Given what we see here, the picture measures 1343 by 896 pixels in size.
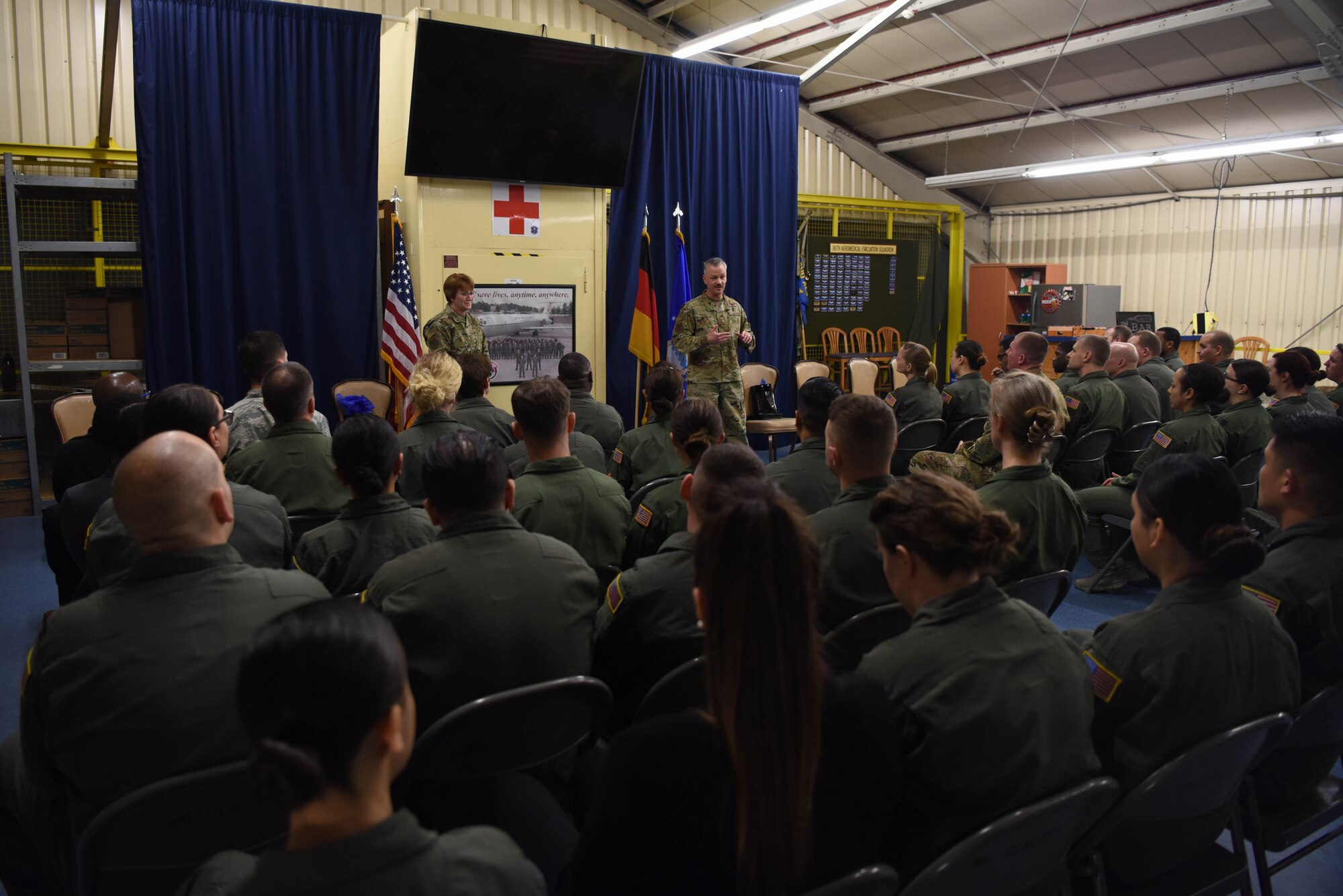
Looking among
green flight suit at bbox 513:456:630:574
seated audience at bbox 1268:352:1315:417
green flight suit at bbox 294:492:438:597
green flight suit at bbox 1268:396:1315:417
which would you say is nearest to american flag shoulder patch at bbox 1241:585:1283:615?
green flight suit at bbox 513:456:630:574

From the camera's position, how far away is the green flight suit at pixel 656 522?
3.04 metres

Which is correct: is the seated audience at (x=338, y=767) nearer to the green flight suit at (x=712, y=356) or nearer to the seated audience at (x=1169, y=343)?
the green flight suit at (x=712, y=356)

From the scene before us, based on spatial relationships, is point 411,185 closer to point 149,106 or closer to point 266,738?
point 149,106

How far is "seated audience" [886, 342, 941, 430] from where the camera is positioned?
6262 mm

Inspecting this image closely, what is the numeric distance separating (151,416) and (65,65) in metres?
6.61

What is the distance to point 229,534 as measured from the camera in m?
2.35

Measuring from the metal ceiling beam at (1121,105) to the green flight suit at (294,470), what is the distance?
9.11 metres

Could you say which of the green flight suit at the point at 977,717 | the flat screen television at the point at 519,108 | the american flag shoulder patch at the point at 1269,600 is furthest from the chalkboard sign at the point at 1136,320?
the green flight suit at the point at 977,717

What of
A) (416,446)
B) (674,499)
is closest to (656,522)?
(674,499)

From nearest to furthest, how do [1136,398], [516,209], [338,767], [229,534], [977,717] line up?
1. [338,767]
2. [977,717]
3. [229,534]
4. [1136,398]
5. [516,209]

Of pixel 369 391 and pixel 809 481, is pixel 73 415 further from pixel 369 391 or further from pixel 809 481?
pixel 809 481

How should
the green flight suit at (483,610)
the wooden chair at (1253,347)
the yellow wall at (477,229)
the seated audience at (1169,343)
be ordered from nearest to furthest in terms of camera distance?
the green flight suit at (483,610), the yellow wall at (477,229), the seated audience at (1169,343), the wooden chair at (1253,347)

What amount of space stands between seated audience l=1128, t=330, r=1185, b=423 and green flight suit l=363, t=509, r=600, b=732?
5.57 m

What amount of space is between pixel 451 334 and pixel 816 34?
6002 millimetres
